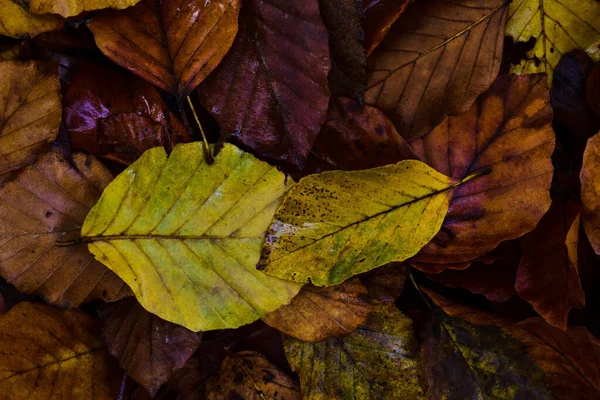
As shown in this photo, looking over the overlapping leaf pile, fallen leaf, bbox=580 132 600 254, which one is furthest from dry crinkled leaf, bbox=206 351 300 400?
fallen leaf, bbox=580 132 600 254

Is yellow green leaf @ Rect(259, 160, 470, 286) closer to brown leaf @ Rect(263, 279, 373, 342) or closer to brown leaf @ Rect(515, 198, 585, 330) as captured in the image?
brown leaf @ Rect(263, 279, 373, 342)

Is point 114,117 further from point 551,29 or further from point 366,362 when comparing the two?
point 551,29

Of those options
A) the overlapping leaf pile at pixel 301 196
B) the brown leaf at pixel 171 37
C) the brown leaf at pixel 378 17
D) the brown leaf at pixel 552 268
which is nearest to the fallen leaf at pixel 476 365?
the overlapping leaf pile at pixel 301 196

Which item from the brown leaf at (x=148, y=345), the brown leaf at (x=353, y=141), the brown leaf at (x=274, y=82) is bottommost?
the brown leaf at (x=148, y=345)

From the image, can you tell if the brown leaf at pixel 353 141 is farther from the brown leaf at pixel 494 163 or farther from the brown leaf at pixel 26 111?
the brown leaf at pixel 26 111

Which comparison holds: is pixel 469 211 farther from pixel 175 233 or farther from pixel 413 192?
pixel 175 233

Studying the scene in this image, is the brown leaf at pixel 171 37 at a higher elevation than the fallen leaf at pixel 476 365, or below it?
higher
